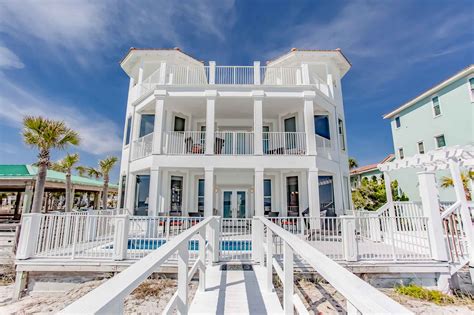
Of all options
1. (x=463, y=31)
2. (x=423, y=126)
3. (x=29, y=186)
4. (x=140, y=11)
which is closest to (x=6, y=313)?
(x=140, y=11)

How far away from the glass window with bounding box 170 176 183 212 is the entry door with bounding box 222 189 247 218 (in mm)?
2534

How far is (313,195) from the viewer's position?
9.50 m

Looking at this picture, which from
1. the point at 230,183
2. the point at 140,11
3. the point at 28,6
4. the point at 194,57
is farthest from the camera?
the point at 194,57

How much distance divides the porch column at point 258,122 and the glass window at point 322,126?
13.7ft

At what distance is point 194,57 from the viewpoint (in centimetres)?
1424

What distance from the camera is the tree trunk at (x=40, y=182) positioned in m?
9.49

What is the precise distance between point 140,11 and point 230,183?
361 inches

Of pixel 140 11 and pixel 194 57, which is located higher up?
pixel 194 57

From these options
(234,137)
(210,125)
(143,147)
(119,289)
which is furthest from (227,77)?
(119,289)

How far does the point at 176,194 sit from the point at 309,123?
27.0 ft

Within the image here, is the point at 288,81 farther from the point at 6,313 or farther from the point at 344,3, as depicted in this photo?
the point at 6,313

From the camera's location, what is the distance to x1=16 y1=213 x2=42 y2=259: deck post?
6.10m

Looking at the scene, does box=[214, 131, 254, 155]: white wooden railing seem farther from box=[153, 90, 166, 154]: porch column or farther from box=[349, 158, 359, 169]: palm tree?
box=[349, 158, 359, 169]: palm tree

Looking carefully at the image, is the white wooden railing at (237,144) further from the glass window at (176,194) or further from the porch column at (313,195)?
the porch column at (313,195)
